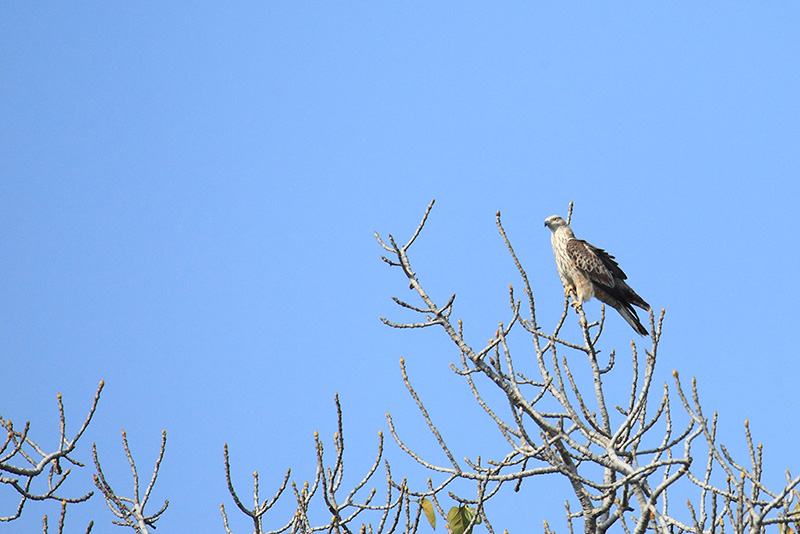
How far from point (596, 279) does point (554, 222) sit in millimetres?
1355

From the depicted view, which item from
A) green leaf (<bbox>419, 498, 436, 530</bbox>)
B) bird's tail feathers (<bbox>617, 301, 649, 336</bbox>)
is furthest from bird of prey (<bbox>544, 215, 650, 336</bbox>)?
green leaf (<bbox>419, 498, 436, 530</bbox>)

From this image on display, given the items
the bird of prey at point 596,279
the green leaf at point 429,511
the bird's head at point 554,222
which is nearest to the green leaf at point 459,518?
the green leaf at point 429,511

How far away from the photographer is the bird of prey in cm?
1036

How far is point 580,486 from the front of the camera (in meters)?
4.89

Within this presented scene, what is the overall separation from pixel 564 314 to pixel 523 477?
108 cm

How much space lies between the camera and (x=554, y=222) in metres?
11.4

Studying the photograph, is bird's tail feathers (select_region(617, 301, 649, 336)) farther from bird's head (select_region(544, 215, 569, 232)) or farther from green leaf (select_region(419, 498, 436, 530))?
green leaf (select_region(419, 498, 436, 530))

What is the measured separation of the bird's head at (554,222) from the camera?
1143cm

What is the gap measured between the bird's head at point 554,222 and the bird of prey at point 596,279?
22.0 inches

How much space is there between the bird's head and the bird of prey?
1.83 feet

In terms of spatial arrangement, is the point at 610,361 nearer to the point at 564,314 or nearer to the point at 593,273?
the point at 564,314

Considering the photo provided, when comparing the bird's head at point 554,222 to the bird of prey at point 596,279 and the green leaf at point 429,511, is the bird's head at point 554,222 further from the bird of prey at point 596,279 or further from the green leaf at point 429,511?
the green leaf at point 429,511

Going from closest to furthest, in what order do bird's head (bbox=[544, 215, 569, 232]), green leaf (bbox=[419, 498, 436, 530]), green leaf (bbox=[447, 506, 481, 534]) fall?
green leaf (bbox=[447, 506, 481, 534]) < green leaf (bbox=[419, 498, 436, 530]) < bird's head (bbox=[544, 215, 569, 232])

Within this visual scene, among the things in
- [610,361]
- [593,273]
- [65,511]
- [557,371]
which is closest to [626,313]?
[593,273]
